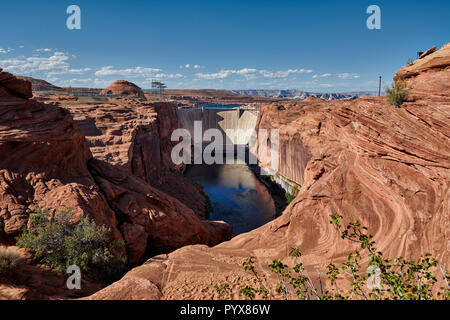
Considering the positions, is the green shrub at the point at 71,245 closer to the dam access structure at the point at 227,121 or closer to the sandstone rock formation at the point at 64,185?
the sandstone rock formation at the point at 64,185

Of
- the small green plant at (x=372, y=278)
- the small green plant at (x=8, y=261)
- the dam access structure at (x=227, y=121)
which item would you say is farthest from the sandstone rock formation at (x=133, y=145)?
the dam access structure at (x=227, y=121)

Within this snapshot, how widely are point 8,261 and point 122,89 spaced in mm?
77833

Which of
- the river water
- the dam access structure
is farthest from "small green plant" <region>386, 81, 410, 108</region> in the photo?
the dam access structure

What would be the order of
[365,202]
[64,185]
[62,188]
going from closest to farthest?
[365,202]
[62,188]
[64,185]

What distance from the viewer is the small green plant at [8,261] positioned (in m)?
8.02

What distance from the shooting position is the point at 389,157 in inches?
427

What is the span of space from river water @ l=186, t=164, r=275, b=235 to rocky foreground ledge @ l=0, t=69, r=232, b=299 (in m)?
13.1

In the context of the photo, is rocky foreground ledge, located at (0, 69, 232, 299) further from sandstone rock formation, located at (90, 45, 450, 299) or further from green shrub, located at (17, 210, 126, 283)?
sandstone rock formation, located at (90, 45, 450, 299)

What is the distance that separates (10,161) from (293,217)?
49.0ft

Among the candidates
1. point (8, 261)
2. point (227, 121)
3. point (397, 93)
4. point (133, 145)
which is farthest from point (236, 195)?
point (227, 121)

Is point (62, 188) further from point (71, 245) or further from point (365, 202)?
point (365, 202)

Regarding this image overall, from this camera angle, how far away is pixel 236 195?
1547 inches

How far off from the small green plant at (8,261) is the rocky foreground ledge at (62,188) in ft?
1.61
